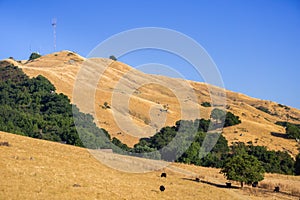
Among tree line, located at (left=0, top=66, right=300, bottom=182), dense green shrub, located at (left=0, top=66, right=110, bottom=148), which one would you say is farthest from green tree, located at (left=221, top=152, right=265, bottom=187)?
dense green shrub, located at (left=0, top=66, right=110, bottom=148)

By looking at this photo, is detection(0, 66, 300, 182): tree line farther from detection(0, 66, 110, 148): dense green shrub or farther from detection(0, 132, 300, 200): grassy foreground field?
detection(0, 132, 300, 200): grassy foreground field

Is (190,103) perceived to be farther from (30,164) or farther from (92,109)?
(30,164)

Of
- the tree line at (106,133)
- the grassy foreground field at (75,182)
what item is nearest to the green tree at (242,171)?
the tree line at (106,133)

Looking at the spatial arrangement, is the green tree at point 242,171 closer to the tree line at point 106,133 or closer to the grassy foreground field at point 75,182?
the tree line at point 106,133

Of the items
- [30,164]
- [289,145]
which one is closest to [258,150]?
[289,145]

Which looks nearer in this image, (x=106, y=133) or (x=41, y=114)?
(x=106, y=133)

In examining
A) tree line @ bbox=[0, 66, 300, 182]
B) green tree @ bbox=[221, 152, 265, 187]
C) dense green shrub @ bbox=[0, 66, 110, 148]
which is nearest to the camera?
green tree @ bbox=[221, 152, 265, 187]

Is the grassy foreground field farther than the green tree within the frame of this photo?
No

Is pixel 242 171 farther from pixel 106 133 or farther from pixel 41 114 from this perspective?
pixel 41 114

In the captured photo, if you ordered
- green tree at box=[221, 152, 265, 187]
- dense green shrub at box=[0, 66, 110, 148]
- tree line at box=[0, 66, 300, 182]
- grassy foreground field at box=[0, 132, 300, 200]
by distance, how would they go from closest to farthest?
1. grassy foreground field at box=[0, 132, 300, 200]
2. green tree at box=[221, 152, 265, 187]
3. tree line at box=[0, 66, 300, 182]
4. dense green shrub at box=[0, 66, 110, 148]

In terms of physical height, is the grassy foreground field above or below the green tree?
below

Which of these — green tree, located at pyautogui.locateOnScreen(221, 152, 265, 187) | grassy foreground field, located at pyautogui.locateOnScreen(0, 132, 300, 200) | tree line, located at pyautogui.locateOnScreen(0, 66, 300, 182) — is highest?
tree line, located at pyautogui.locateOnScreen(0, 66, 300, 182)

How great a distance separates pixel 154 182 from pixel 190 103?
11787 cm

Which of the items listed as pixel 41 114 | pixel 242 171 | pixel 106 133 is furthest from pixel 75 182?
pixel 41 114
